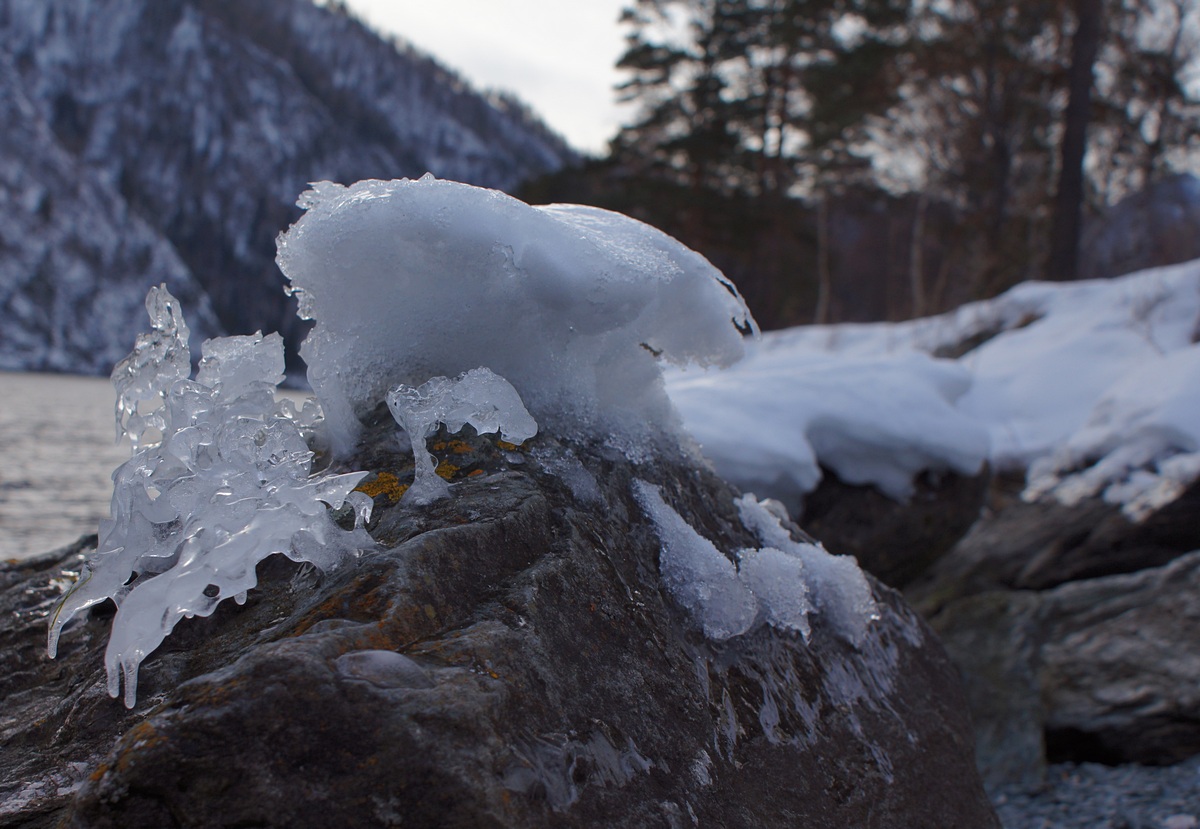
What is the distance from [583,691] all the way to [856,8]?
52.0 ft

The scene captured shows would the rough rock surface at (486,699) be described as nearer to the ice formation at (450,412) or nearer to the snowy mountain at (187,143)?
the ice formation at (450,412)

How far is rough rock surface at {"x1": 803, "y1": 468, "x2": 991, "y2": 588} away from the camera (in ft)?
13.0

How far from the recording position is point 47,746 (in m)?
1.19

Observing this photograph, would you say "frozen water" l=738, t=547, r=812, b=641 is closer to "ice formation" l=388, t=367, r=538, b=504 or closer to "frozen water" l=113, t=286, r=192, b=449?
"ice formation" l=388, t=367, r=538, b=504

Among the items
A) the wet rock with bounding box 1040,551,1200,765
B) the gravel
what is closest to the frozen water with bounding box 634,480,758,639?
the gravel

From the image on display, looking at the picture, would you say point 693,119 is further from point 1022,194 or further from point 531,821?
point 531,821

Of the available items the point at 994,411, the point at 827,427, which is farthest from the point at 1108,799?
the point at 994,411

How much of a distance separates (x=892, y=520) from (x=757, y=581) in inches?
105

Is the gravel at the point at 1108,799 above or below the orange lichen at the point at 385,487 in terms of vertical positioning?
below

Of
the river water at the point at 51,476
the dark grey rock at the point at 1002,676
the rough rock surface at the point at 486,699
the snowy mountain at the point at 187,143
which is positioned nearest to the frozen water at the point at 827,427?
the dark grey rock at the point at 1002,676

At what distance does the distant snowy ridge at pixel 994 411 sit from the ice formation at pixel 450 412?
1.67m

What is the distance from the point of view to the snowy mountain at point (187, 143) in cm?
7038

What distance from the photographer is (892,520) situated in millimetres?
4039

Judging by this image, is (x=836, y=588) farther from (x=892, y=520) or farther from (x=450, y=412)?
(x=892, y=520)
